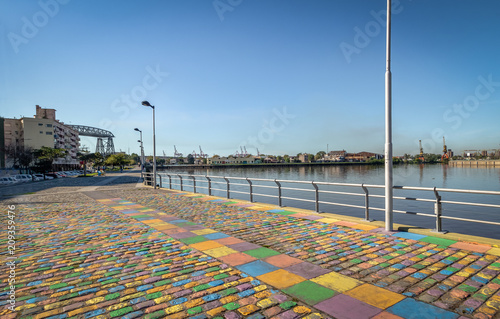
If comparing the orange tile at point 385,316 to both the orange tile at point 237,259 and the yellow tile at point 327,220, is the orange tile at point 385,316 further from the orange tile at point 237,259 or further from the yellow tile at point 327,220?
the yellow tile at point 327,220

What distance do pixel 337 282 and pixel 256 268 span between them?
122 centimetres

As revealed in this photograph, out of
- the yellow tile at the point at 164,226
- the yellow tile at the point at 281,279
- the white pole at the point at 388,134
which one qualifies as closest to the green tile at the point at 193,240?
the yellow tile at the point at 164,226

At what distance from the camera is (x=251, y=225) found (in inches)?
307

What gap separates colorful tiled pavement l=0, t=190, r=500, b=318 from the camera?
328cm

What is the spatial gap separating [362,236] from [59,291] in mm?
5581

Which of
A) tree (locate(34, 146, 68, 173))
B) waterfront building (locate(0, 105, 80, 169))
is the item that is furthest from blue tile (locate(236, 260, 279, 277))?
waterfront building (locate(0, 105, 80, 169))

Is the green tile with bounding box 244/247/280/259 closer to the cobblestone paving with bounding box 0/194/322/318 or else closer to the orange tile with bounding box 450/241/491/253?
the cobblestone paving with bounding box 0/194/322/318

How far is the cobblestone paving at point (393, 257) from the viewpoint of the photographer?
11.5 feet

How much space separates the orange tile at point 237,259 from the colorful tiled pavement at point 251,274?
0.02 metres

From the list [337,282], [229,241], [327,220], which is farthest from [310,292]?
[327,220]

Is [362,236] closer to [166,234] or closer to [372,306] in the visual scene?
[372,306]

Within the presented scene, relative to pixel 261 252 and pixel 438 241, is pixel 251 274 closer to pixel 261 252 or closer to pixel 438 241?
pixel 261 252

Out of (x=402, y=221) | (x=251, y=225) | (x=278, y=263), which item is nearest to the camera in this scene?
(x=278, y=263)

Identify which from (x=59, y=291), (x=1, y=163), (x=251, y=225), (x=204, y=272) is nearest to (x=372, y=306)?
(x=204, y=272)
